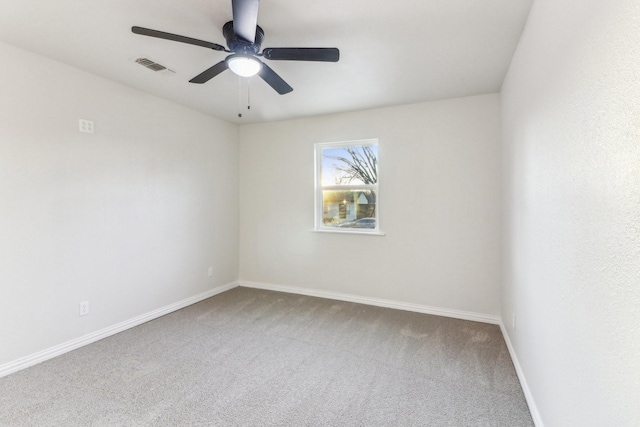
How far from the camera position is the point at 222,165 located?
4254mm

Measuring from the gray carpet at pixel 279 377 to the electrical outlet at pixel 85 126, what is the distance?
1.93 m

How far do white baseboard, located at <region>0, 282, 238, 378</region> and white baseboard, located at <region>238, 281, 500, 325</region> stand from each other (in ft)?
3.03

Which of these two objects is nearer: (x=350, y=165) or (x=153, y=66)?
(x=153, y=66)

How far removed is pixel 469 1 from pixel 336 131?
2270mm

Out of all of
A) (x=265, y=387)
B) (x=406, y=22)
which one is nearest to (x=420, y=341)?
(x=265, y=387)

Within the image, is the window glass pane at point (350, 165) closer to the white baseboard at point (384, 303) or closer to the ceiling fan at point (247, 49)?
the white baseboard at point (384, 303)

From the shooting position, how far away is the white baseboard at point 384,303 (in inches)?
128

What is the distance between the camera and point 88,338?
271 centimetres

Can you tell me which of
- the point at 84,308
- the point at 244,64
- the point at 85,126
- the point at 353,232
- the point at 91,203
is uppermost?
the point at 244,64

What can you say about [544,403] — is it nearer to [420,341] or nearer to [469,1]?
[420,341]

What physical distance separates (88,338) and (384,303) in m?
3.05

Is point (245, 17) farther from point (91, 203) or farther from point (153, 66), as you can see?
point (91, 203)

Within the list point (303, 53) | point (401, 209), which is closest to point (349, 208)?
point (401, 209)

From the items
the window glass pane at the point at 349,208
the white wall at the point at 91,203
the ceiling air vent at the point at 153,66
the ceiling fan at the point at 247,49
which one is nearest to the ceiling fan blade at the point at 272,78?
the ceiling fan at the point at 247,49
